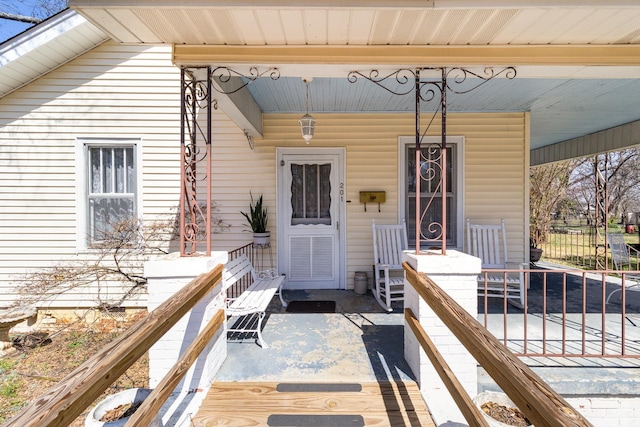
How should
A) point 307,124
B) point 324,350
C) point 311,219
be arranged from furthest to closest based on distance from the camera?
point 311,219 → point 307,124 → point 324,350

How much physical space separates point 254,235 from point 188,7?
331cm

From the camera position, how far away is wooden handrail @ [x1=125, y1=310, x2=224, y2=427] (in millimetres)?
1430

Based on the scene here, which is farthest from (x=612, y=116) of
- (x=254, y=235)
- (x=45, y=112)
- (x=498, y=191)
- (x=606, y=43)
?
(x=45, y=112)

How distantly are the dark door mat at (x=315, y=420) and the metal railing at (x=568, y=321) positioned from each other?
1458 mm

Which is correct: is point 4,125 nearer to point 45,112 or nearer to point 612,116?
point 45,112

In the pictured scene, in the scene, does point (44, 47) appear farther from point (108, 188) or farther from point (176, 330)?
point (176, 330)

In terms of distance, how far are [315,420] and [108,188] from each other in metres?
4.78

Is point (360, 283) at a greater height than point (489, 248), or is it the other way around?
point (489, 248)

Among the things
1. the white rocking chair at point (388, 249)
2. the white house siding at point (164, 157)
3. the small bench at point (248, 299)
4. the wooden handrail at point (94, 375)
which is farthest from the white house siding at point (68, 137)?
the wooden handrail at point (94, 375)

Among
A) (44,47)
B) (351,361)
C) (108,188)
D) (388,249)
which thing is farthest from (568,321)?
(44,47)

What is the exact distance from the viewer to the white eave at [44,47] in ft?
14.0

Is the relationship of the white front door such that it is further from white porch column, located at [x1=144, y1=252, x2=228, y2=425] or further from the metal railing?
white porch column, located at [x1=144, y1=252, x2=228, y2=425]

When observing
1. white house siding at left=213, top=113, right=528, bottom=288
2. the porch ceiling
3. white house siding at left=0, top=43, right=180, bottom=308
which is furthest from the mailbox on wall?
white house siding at left=0, top=43, right=180, bottom=308

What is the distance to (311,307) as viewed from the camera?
14.1 ft
